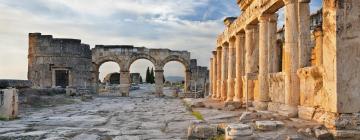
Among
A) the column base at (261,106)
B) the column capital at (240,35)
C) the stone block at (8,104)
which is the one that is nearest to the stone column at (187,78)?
the column capital at (240,35)

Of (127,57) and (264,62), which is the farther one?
(127,57)

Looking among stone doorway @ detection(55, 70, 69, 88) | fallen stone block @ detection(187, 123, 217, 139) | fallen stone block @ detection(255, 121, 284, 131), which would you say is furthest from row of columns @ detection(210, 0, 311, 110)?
stone doorway @ detection(55, 70, 69, 88)

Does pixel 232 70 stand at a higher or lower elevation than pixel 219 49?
lower

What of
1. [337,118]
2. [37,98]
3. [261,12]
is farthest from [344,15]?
[37,98]

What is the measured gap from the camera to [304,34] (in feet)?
25.1

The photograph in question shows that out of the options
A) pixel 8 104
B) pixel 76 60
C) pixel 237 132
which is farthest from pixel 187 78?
pixel 237 132

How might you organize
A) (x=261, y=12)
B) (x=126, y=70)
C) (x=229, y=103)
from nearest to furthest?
1. (x=261, y=12)
2. (x=229, y=103)
3. (x=126, y=70)

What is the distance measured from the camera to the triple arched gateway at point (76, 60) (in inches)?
1067

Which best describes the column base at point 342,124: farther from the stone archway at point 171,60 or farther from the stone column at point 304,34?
the stone archway at point 171,60

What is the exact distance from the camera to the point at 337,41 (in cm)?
571

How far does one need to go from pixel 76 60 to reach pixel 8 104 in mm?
18789

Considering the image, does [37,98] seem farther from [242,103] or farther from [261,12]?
[261,12]

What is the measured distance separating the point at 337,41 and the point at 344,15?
432 mm

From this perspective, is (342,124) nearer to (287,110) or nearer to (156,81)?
(287,110)
